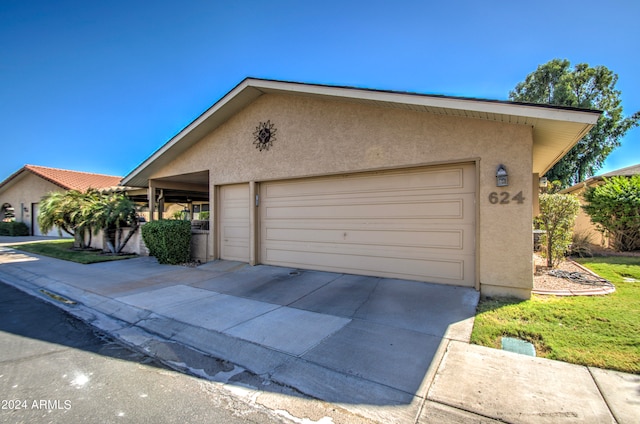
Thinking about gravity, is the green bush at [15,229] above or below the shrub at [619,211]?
below

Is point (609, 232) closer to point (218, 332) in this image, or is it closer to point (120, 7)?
point (218, 332)

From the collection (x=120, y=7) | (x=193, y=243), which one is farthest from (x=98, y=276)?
(x=120, y=7)

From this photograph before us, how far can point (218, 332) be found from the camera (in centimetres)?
408

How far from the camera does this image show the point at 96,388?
2803mm

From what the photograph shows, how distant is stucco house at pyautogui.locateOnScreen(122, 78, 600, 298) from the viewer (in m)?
5.10

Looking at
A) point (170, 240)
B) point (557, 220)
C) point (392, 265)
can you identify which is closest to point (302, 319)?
point (392, 265)

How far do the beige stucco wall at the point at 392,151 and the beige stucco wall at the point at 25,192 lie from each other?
64.1 ft

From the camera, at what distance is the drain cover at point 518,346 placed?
131 inches

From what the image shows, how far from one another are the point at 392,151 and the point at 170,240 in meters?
7.42

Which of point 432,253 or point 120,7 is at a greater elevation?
point 120,7

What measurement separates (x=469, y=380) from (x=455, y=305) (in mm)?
2140

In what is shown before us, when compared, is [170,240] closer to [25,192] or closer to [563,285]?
[563,285]

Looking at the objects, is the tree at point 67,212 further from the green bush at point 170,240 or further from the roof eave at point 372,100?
the green bush at point 170,240

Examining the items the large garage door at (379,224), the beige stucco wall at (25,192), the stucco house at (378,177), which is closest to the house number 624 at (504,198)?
the stucco house at (378,177)
